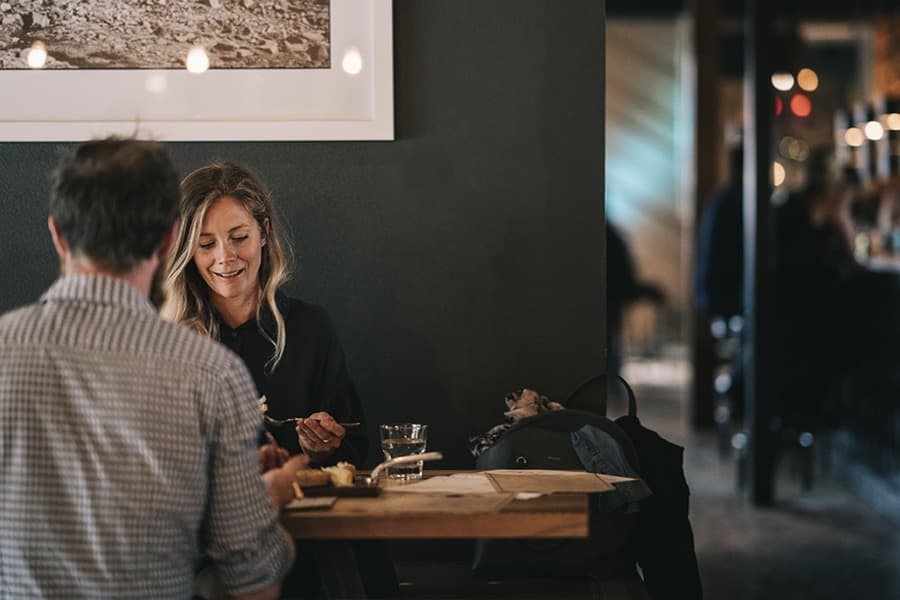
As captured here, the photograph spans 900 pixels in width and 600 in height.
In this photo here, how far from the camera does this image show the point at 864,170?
286 inches

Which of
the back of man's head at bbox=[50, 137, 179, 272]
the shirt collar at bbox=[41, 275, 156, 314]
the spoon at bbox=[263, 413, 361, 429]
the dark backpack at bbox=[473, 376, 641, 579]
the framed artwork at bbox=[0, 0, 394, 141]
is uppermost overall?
the framed artwork at bbox=[0, 0, 394, 141]

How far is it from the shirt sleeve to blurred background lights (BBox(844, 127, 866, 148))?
21.1 ft

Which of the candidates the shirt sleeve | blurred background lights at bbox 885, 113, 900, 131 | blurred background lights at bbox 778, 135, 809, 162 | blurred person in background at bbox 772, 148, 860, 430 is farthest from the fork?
blurred background lights at bbox 778, 135, 809, 162

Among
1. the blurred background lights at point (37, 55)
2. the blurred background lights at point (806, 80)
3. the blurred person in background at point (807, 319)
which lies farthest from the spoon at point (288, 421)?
the blurred background lights at point (806, 80)

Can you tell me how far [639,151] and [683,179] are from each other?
20.1 inches

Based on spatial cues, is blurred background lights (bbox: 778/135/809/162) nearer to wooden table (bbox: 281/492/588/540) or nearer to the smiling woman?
the smiling woman

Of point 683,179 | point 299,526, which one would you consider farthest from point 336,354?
point 683,179

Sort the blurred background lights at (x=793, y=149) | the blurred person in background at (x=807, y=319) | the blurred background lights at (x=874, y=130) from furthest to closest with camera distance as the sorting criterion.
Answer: the blurred background lights at (x=793, y=149) < the blurred background lights at (x=874, y=130) < the blurred person in background at (x=807, y=319)

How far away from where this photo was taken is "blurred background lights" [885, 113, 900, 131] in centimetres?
644

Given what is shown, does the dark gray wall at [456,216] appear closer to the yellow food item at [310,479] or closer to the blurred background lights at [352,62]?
the blurred background lights at [352,62]

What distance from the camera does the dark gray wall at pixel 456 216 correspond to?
9.09 feet

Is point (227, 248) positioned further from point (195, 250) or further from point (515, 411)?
point (515, 411)

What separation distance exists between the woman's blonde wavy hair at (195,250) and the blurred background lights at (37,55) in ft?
1.95

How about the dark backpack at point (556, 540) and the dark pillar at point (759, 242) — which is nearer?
the dark backpack at point (556, 540)
